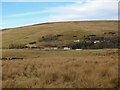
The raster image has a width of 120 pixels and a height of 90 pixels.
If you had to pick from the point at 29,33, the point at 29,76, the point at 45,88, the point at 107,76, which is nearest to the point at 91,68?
the point at 107,76

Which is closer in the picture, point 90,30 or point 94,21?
point 90,30

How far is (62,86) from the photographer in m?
11.3

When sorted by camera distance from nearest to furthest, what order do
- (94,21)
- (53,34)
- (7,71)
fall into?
(7,71)
(53,34)
(94,21)

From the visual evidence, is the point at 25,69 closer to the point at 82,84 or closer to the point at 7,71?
the point at 7,71

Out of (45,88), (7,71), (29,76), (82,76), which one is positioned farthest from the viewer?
(7,71)

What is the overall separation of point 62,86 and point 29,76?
2.99 m

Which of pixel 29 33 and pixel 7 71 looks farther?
pixel 29 33

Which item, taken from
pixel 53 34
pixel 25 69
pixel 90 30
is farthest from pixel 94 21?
pixel 25 69

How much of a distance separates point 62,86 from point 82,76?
169 centimetres

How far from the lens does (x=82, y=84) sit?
11391 millimetres

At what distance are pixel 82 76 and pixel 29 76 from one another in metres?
→ 2.63

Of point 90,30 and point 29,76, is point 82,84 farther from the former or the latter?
point 90,30

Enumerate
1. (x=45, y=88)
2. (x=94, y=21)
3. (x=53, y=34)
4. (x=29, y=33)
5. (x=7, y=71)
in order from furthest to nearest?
(x=94, y=21) → (x=29, y=33) → (x=53, y=34) → (x=7, y=71) → (x=45, y=88)

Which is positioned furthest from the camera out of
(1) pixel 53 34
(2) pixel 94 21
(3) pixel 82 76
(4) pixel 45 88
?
(2) pixel 94 21
